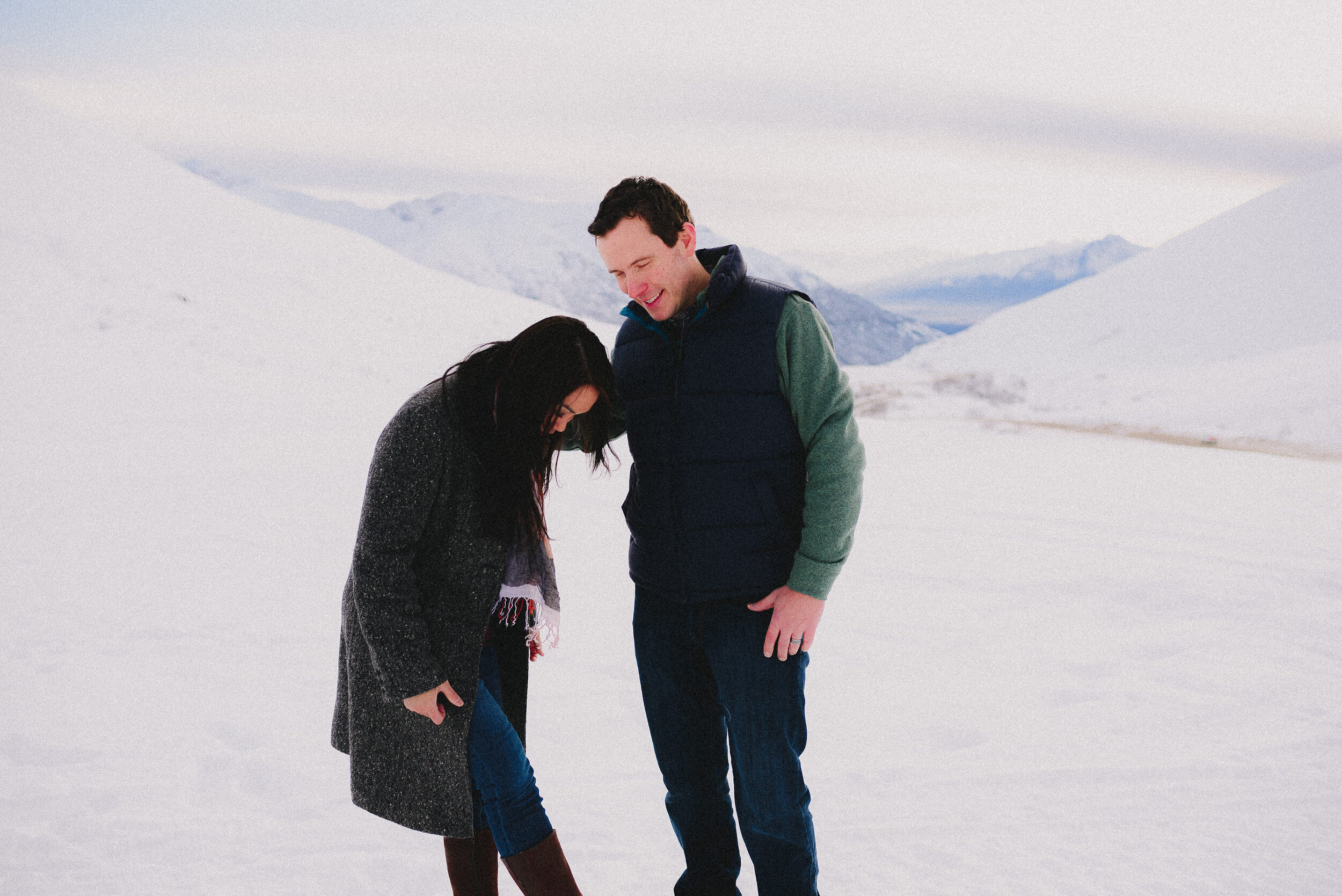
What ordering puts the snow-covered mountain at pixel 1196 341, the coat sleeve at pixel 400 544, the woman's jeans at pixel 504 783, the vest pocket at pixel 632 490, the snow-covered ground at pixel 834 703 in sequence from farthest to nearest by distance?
the snow-covered mountain at pixel 1196 341
the snow-covered ground at pixel 834 703
the vest pocket at pixel 632 490
the woman's jeans at pixel 504 783
the coat sleeve at pixel 400 544

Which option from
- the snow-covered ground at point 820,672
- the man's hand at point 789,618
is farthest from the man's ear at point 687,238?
the snow-covered ground at point 820,672

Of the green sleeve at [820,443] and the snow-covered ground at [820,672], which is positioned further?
the snow-covered ground at [820,672]

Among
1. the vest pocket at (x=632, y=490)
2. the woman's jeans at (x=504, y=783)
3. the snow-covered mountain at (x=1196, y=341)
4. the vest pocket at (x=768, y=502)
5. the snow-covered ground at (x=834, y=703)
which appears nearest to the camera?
the woman's jeans at (x=504, y=783)

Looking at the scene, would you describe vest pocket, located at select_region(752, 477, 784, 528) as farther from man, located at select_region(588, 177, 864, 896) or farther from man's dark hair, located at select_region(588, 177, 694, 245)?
man's dark hair, located at select_region(588, 177, 694, 245)

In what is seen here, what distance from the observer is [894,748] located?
304 cm

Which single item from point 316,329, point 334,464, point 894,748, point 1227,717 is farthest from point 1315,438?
point 316,329

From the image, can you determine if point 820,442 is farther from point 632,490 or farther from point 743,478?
point 632,490

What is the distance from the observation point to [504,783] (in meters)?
1.74

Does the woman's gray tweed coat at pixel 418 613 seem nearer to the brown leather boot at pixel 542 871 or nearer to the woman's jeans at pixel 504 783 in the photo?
the woman's jeans at pixel 504 783

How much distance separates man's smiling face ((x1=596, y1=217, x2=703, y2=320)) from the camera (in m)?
1.83

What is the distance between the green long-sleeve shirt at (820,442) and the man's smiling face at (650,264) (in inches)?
9.5

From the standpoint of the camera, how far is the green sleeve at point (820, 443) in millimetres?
1771

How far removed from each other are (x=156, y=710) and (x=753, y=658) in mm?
2392

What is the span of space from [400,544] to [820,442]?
2.76 feet
